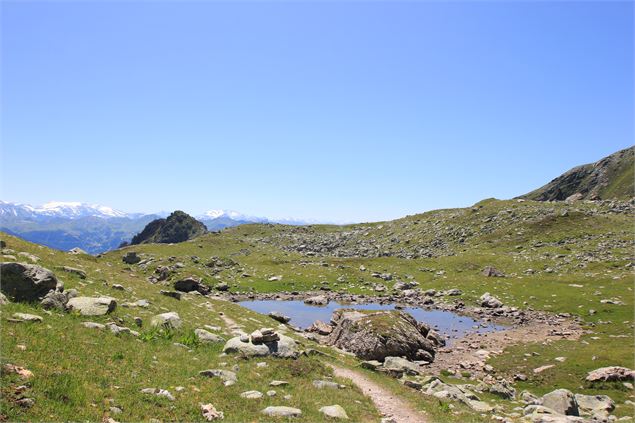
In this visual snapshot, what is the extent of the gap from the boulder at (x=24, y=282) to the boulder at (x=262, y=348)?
1044 centimetres

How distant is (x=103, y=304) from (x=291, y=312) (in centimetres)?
3544

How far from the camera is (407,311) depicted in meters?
55.7

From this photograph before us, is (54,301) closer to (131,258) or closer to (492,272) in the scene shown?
(492,272)

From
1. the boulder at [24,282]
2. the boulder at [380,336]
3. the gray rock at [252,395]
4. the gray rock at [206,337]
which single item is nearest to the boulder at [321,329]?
the boulder at [380,336]

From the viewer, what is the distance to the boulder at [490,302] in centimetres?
5404

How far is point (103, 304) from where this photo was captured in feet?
77.0

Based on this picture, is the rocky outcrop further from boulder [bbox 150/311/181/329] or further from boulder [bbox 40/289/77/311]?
boulder [bbox 40/289/77/311]

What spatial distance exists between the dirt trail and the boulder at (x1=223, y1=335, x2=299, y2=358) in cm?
311

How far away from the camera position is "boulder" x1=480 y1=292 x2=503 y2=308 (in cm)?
5404

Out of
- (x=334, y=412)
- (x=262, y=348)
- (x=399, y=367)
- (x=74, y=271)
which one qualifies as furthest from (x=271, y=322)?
(x=334, y=412)

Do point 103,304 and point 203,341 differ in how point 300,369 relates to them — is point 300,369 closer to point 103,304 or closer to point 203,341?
point 203,341

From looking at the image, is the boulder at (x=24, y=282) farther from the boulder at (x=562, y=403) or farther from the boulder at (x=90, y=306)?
the boulder at (x=562, y=403)

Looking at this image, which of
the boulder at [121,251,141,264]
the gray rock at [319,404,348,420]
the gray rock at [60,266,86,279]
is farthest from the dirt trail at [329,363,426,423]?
the boulder at [121,251,141,264]

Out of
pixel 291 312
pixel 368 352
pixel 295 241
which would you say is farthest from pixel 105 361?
pixel 295 241
